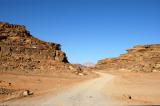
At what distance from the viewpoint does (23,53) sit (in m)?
58.5

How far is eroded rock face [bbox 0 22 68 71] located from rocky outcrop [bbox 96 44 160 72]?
37.7 metres

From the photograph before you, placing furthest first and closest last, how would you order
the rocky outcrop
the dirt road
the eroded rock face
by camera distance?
the rocky outcrop < the eroded rock face < the dirt road

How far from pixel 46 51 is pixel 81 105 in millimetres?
45467

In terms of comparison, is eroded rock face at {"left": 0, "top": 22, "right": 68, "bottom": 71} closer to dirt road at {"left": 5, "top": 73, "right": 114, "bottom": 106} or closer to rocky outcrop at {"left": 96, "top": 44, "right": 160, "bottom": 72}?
dirt road at {"left": 5, "top": 73, "right": 114, "bottom": 106}

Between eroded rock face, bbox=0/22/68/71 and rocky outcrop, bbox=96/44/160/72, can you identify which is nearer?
eroded rock face, bbox=0/22/68/71

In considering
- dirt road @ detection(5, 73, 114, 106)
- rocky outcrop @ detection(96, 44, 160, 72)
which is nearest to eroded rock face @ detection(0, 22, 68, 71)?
dirt road @ detection(5, 73, 114, 106)

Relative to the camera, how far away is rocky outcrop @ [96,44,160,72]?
306ft

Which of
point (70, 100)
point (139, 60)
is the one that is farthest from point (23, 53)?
point (139, 60)

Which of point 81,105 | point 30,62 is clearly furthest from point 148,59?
point 81,105

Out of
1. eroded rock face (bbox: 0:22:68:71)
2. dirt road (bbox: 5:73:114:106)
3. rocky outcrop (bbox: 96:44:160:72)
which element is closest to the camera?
dirt road (bbox: 5:73:114:106)

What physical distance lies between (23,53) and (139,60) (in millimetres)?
53814

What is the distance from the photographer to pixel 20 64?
53.1 metres

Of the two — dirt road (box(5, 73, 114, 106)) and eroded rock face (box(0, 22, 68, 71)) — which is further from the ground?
eroded rock face (box(0, 22, 68, 71))

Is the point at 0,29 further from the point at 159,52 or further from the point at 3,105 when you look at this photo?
the point at 159,52
